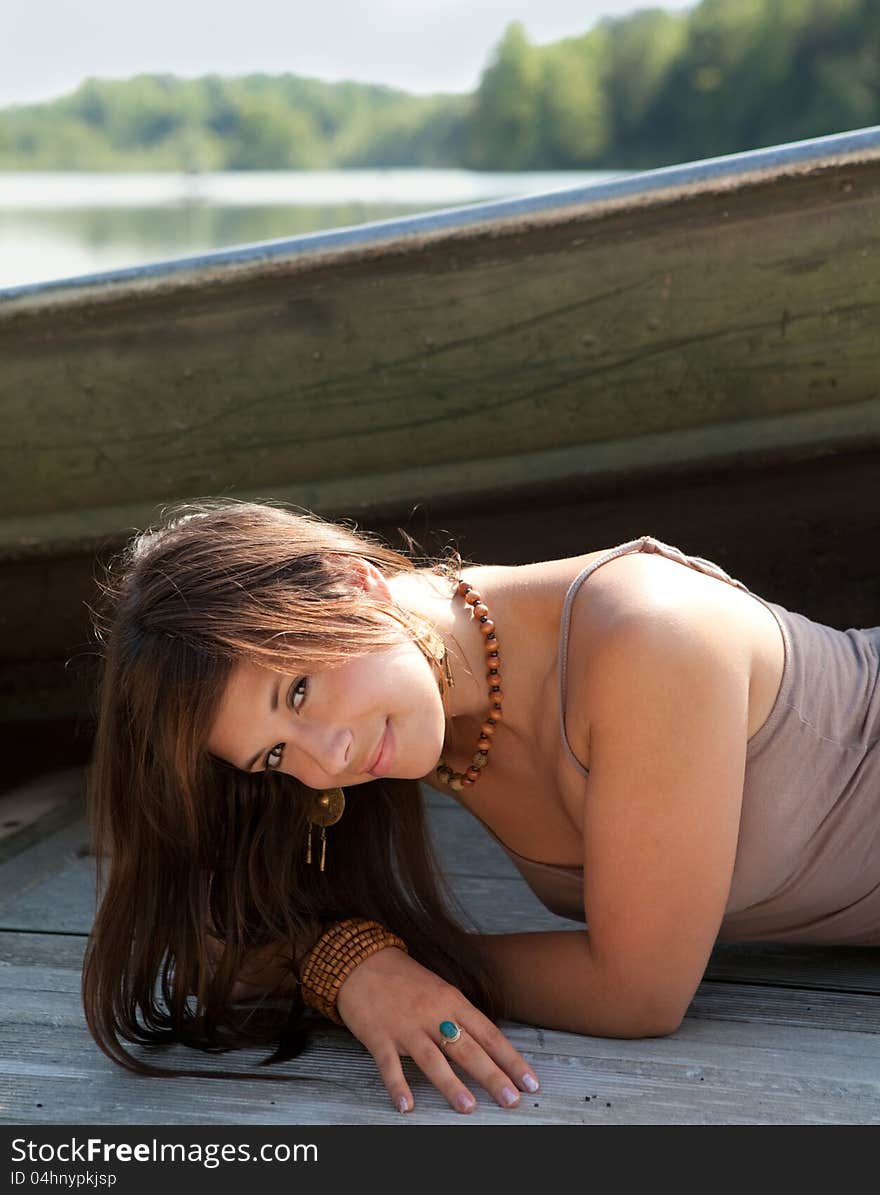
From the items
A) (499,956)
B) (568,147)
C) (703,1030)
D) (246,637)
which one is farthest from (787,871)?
(568,147)

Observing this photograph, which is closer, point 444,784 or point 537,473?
point 444,784

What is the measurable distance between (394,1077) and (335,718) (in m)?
0.37

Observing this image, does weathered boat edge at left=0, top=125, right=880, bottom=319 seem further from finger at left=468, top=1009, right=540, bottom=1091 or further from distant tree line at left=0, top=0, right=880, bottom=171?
distant tree line at left=0, top=0, right=880, bottom=171

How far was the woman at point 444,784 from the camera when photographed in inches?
55.9

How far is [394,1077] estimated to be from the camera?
139 cm

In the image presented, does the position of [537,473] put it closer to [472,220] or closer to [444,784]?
[472,220]

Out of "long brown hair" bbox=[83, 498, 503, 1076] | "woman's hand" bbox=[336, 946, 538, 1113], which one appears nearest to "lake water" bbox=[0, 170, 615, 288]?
"long brown hair" bbox=[83, 498, 503, 1076]

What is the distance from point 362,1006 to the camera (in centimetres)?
150

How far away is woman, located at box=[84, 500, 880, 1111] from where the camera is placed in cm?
142

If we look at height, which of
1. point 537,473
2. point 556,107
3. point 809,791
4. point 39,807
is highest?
point 556,107
